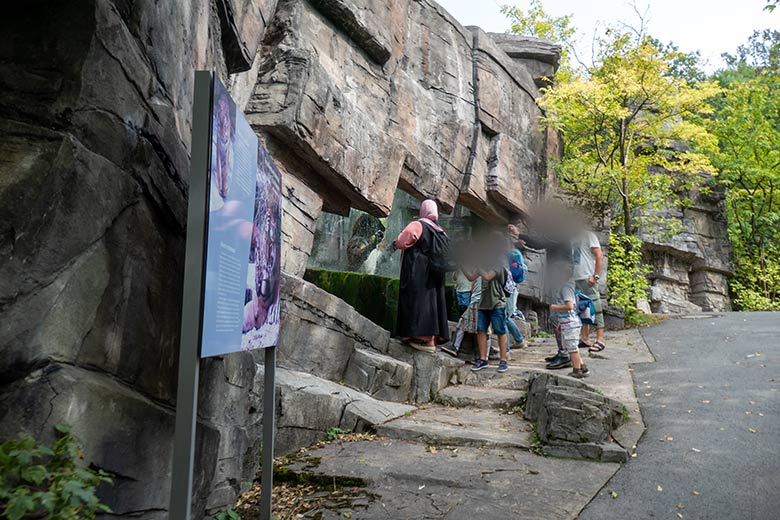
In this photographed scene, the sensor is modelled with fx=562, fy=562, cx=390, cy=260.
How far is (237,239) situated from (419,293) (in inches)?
170

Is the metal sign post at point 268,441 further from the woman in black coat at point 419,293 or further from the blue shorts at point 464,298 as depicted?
the blue shorts at point 464,298

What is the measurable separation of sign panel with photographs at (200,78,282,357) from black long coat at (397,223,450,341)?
3.63 m

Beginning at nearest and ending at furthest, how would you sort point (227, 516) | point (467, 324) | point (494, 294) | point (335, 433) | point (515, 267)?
1. point (227, 516)
2. point (335, 433)
3. point (494, 294)
4. point (515, 267)
5. point (467, 324)

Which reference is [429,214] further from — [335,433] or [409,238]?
[335,433]

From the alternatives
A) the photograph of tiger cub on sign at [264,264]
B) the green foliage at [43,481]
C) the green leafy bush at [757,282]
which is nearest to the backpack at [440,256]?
the photograph of tiger cub on sign at [264,264]

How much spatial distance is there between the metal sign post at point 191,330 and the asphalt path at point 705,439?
2.15 metres

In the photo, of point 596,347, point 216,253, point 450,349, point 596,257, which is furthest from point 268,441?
point 596,347

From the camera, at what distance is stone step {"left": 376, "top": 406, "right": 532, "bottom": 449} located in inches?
168

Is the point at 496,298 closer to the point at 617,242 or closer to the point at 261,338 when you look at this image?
the point at 261,338

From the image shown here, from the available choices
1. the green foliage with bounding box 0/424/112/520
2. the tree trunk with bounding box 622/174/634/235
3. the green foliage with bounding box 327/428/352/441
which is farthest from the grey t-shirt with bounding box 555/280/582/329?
the tree trunk with bounding box 622/174/634/235

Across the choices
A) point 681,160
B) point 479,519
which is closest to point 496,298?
point 479,519

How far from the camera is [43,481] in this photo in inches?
59.0

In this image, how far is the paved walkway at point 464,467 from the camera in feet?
9.89

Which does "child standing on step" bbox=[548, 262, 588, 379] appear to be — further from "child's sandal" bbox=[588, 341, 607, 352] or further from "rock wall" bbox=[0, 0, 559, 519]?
"rock wall" bbox=[0, 0, 559, 519]
